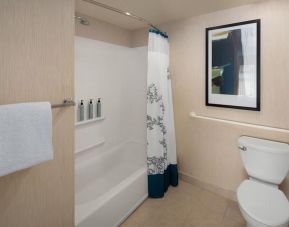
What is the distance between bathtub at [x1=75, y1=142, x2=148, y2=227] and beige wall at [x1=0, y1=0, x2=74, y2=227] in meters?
0.22

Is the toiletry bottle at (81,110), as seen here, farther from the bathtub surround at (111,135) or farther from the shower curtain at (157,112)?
the shower curtain at (157,112)

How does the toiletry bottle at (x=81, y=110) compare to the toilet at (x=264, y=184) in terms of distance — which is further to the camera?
the toiletry bottle at (x=81, y=110)

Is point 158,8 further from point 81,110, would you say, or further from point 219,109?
point 81,110

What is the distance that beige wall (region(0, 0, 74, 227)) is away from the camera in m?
1.08

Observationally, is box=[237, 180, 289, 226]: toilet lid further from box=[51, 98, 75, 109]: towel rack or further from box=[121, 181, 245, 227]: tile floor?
box=[51, 98, 75, 109]: towel rack

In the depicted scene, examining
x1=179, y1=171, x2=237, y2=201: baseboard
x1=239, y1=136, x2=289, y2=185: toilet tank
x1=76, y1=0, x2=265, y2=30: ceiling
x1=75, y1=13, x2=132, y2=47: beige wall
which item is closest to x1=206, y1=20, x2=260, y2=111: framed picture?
x1=76, y1=0, x2=265, y2=30: ceiling

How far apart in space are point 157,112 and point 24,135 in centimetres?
145

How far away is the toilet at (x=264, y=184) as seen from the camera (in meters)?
1.37

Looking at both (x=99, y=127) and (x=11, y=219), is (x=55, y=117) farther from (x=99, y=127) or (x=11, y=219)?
(x=99, y=127)

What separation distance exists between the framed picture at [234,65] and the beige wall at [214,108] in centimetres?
7

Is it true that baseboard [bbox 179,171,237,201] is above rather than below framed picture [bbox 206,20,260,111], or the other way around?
below

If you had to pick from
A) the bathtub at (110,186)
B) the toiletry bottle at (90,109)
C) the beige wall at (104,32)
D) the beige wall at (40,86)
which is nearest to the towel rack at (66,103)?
the beige wall at (40,86)

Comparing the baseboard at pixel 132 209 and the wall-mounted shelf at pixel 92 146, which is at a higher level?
the wall-mounted shelf at pixel 92 146

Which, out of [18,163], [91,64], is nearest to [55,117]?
[18,163]
